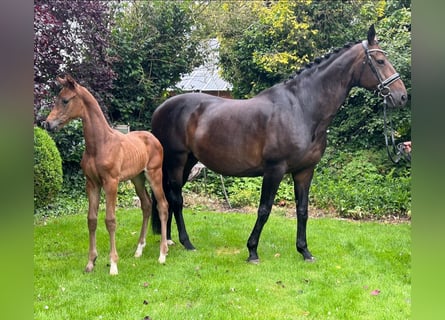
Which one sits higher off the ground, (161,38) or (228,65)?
(161,38)

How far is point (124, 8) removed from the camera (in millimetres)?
10500

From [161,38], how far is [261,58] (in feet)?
8.30

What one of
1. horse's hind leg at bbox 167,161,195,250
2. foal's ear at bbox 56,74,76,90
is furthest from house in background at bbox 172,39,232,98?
foal's ear at bbox 56,74,76,90

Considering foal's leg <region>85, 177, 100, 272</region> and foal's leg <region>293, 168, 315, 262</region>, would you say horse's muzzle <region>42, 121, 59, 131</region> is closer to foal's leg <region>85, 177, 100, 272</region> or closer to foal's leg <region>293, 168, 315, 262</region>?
foal's leg <region>85, 177, 100, 272</region>

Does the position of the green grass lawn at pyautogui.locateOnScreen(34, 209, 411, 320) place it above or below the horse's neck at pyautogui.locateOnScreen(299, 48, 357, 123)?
below

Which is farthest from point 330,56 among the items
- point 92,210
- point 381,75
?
point 92,210

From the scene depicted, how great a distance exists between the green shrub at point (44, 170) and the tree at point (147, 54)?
2938 millimetres

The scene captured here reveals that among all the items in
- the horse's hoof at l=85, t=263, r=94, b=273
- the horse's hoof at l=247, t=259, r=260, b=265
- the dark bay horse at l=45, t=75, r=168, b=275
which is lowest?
the horse's hoof at l=247, t=259, r=260, b=265

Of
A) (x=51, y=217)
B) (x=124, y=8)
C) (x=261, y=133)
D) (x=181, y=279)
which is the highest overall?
(x=124, y=8)

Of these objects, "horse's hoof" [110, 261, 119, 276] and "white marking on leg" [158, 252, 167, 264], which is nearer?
"horse's hoof" [110, 261, 119, 276]

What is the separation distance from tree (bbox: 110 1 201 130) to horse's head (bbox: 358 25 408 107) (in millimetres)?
6320

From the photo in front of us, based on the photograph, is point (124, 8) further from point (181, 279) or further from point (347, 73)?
point (181, 279)

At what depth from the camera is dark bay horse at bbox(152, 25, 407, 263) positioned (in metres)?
4.30
